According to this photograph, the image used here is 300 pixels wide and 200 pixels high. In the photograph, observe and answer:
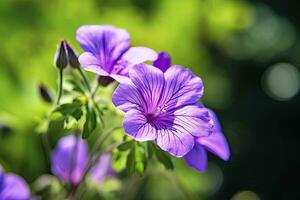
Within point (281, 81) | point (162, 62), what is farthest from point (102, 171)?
point (281, 81)

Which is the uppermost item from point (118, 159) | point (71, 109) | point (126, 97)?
point (126, 97)

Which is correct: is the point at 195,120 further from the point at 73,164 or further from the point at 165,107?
the point at 73,164

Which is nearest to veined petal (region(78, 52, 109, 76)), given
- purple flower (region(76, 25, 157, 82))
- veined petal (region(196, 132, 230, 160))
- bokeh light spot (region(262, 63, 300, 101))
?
purple flower (region(76, 25, 157, 82))

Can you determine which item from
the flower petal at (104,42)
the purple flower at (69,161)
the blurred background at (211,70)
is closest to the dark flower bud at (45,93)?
the purple flower at (69,161)

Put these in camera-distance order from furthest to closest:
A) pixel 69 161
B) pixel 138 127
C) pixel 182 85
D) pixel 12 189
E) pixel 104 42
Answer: pixel 69 161, pixel 12 189, pixel 104 42, pixel 182 85, pixel 138 127

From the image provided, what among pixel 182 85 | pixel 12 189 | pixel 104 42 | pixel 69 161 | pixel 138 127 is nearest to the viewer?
pixel 138 127

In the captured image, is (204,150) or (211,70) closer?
(204,150)

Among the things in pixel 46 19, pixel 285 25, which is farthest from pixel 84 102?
pixel 285 25

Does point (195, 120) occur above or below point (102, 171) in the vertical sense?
above

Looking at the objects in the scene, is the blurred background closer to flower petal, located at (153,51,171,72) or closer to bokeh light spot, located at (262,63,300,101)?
bokeh light spot, located at (262,63,300,101)
